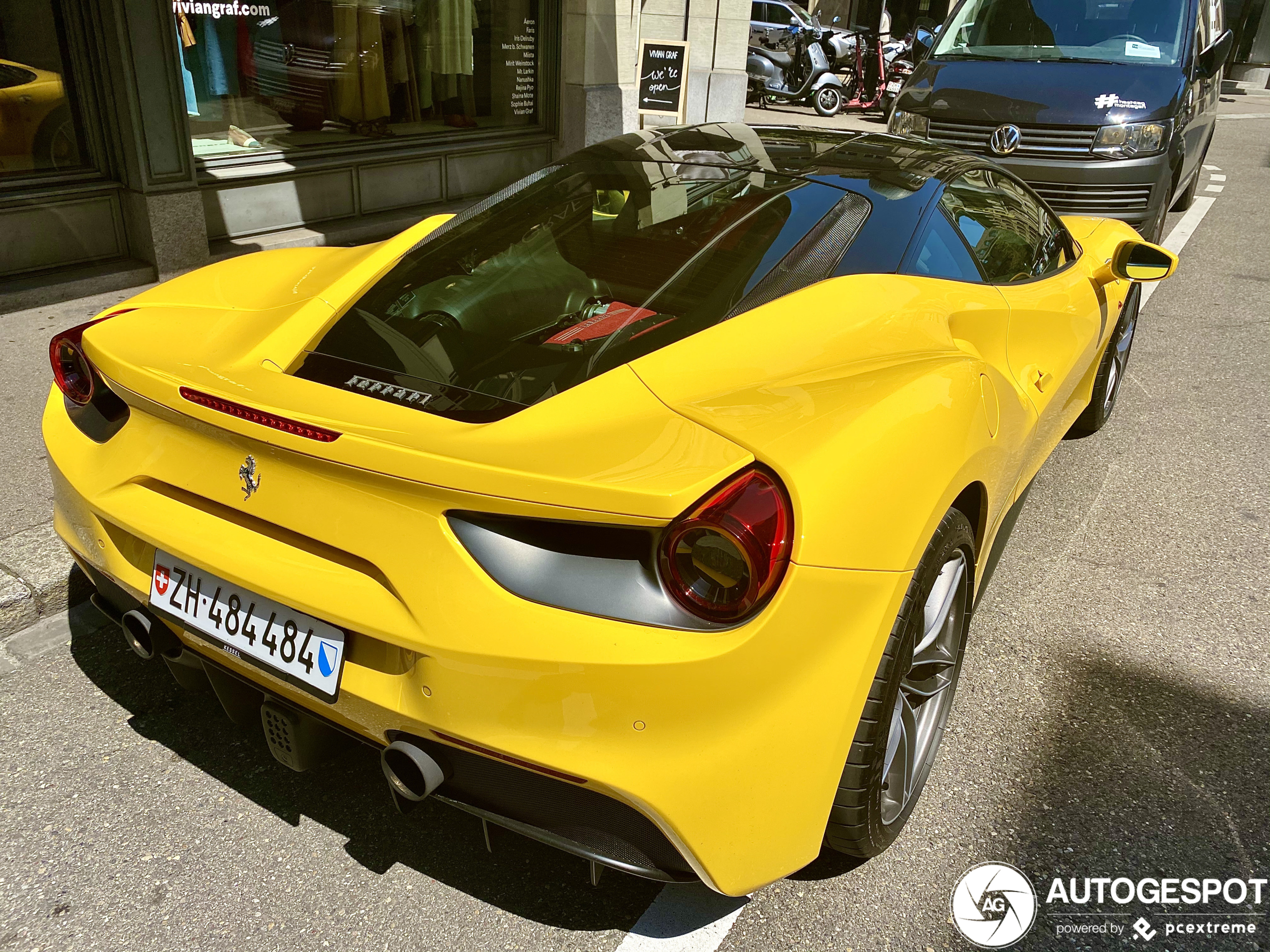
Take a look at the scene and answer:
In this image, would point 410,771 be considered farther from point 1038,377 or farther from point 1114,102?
point 1114,102

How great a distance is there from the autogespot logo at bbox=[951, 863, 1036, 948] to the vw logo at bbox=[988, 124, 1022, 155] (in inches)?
223

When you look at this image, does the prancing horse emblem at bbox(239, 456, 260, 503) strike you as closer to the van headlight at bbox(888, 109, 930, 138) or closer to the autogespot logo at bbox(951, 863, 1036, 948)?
the autogespot logo at bbox(951, 863, 1036, 948)

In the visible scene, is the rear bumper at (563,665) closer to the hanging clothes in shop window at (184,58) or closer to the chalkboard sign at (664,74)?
the hanging clothes in shop window at (184,58)

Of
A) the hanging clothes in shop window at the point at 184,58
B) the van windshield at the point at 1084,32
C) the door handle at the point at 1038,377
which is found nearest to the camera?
the door handle at the point at 1038,377

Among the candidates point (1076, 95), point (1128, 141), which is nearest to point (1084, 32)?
point (1076, 95)

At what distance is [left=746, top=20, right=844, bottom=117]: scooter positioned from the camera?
18125 mm

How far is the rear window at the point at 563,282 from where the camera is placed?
2.04m

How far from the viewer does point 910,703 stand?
222cm

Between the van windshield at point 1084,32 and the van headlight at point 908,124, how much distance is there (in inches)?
25.1

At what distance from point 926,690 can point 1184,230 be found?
935 centimetres

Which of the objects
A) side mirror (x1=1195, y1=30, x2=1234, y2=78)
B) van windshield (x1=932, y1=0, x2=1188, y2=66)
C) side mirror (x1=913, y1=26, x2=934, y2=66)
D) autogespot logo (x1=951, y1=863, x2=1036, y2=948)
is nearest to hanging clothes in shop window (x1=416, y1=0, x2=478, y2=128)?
side mirror (x1=913, y1=26, x2=934, y2=66)

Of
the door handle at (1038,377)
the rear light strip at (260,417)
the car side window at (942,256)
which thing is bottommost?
the door handle at (1038,377)

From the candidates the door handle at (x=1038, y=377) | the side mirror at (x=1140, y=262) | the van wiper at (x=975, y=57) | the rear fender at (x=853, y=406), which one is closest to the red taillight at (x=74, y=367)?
the rear fender at (x=853, y=406)

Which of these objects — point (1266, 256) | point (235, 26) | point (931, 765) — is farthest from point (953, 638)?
point (1266, 256)
